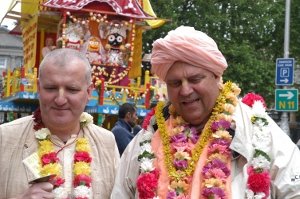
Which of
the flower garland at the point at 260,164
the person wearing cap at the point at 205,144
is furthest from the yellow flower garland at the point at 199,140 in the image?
the flower garland at the point at 260,164

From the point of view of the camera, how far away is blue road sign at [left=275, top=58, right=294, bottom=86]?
14078 millimetres

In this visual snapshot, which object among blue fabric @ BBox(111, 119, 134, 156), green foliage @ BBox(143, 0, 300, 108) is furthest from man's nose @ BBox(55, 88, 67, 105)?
green foliage @ BBox(143, 0, 300, 108)

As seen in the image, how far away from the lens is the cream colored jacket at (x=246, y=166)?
141 inches

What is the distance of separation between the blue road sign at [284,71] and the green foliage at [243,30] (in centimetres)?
1666

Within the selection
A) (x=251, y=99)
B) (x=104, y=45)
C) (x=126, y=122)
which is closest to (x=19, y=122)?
(x=251, y=99)

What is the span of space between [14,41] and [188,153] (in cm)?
7496

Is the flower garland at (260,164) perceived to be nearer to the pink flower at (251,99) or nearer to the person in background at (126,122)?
the pink flower at (251,99)

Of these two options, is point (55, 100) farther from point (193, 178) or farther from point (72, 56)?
point (193, 178)

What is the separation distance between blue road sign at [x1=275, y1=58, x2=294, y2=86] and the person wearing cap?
34.1 ft

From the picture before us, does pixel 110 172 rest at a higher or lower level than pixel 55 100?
lower

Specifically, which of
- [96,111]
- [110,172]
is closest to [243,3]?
[96,111]

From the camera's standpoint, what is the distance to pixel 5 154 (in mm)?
3988

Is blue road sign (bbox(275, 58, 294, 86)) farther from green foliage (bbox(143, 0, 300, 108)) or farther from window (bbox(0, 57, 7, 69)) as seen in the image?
window (bbox(0, 57, 7, 69))

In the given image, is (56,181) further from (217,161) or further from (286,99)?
(286,99)
